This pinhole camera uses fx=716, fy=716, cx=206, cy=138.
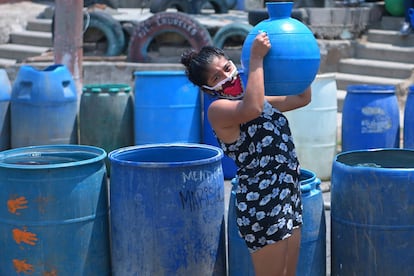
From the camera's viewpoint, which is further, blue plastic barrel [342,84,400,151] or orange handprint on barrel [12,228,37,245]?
blue plastic barrel [342,84,400,151]

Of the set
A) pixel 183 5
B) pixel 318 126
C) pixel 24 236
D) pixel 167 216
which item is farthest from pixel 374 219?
pixel 183 5

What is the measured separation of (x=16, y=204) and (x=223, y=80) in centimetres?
123

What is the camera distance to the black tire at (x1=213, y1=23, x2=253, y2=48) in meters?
11.2

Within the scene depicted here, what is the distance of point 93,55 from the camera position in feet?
39.7

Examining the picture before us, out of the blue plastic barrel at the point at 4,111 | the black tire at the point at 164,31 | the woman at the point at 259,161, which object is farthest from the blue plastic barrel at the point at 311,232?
the black tire at the point at 164,31

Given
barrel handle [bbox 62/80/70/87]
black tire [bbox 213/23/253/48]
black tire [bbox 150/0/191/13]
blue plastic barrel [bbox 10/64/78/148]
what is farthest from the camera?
black tire [bbox 150/0/191/13]

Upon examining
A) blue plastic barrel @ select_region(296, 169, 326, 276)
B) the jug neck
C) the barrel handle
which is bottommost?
blue plastic barrel @ select_region(296, 169, 326, 276)

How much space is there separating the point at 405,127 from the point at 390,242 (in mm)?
2940

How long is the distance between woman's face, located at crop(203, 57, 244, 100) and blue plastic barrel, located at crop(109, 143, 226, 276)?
436mm

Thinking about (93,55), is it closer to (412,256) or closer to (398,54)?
(398,54)

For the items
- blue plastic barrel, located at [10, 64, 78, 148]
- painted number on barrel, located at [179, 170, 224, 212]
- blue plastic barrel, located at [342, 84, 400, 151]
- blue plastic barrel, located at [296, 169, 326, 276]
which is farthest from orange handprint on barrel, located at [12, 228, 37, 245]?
blue plastic barrel, located at [342, 84, 400, 151]

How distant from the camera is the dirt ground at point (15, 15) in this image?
13453mm

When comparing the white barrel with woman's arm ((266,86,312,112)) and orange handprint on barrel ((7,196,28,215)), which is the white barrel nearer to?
woman's arm ((266,86,312,112))

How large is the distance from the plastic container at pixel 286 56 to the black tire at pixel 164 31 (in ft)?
25.3
